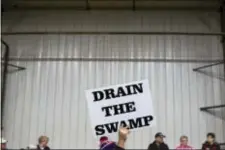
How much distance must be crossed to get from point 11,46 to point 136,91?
18.7ft

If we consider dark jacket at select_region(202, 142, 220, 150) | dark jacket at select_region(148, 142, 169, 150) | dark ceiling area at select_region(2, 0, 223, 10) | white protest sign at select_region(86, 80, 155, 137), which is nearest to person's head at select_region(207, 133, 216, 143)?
dark jacket at select_region(202, 142, 220, 150)

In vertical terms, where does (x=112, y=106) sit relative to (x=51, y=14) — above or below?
below

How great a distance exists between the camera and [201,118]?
9.09 meters

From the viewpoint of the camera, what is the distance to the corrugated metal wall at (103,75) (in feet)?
29.9

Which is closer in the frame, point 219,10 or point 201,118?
point 201,118

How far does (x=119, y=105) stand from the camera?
6219mm

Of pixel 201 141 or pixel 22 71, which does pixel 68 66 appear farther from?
pixel 201 141

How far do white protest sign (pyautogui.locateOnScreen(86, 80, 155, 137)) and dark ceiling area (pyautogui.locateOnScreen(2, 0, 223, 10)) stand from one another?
12.9 feet

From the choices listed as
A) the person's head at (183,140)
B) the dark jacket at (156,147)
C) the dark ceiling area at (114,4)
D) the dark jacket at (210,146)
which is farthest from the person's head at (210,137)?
the dark ceiling area at (114,4)

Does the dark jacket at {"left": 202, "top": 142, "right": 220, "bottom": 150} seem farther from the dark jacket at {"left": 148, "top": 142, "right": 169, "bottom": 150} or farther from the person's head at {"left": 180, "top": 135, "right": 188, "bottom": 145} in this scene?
the dark jacket at {"left": 148, "top": 142, "right": 169, "bottom": 150}

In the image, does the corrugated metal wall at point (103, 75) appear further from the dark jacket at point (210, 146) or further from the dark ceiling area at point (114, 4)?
the dark jacket at point (210, 146)

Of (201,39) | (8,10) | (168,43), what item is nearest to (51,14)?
(8,10)

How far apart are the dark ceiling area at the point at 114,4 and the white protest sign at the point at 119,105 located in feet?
12.9

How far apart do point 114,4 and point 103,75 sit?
2137 millimetres
